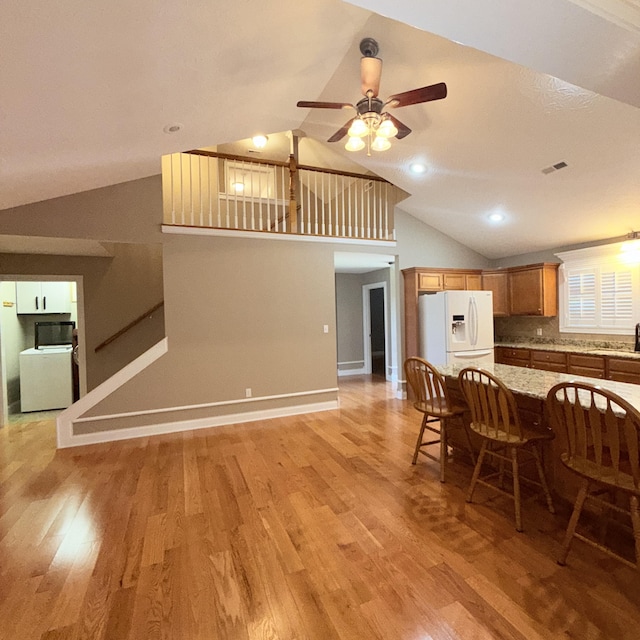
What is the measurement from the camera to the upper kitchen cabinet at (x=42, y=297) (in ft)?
19.2

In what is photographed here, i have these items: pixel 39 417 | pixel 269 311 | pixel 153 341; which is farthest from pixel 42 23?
pixel 39 417

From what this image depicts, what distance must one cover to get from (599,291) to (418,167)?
3.12 m

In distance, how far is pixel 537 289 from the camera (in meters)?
5.34

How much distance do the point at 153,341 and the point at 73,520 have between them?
3.24m

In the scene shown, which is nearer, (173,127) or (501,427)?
(501,427)

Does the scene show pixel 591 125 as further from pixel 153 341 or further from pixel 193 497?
pixel 153 341

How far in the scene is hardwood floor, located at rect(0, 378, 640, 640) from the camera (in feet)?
5.01

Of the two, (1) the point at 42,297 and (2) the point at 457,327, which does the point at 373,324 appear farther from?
(1) the point at 42,297

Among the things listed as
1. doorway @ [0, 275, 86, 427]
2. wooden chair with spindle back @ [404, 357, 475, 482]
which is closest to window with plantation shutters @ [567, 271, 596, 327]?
wooden chair with spindle back @ [404, 357, 475, 482]

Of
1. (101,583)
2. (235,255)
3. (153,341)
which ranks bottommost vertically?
(101,583)

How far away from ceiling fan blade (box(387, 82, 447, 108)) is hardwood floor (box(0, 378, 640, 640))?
2.89 meters

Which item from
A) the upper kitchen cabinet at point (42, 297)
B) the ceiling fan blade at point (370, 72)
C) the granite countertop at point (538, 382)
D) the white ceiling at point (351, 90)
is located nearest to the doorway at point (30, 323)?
the upper kitchen cabinet at point (42, 297)

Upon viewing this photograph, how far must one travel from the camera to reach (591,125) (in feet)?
9.85

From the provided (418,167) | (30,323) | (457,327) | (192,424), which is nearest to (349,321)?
(457,327)
